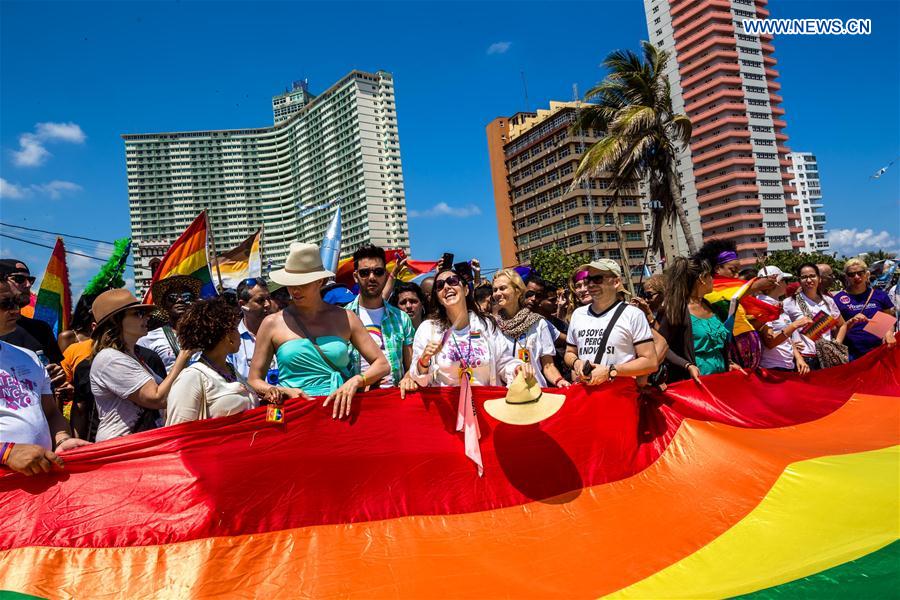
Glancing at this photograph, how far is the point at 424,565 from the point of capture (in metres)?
3.05

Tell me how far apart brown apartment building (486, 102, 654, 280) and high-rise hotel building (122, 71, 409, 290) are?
163 ft

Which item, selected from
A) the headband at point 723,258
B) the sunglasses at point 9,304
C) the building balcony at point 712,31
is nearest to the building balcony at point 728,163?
the building balcony at point 712,31

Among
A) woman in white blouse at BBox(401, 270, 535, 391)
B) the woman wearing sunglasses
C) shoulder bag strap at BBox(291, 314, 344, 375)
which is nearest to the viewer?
the woman wearing sunglasses

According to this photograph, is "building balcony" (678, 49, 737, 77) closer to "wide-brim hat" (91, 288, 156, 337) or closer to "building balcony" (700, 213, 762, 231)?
"building balcony" (700, 213, 762, 231)

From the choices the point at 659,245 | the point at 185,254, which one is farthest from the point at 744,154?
the point at 185,254

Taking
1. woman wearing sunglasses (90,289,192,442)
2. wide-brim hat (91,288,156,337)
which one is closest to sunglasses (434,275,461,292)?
woman wearing sunglasses (90,289,192,442)

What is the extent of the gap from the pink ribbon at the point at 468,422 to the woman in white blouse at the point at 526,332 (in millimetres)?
672

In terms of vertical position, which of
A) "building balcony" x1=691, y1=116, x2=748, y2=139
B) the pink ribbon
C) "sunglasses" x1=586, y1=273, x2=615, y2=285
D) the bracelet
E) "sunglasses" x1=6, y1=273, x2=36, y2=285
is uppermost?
"building balcony" x1=691, y1=116, x2=748, y2=139

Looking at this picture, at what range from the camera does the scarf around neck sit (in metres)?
4.45

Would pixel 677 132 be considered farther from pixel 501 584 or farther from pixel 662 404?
pixel 501 584

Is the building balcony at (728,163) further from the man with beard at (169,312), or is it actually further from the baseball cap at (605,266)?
the man with beard at (169,312)

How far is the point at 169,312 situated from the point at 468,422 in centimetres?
312

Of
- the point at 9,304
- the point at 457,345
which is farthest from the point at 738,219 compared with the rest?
the point at 9,304

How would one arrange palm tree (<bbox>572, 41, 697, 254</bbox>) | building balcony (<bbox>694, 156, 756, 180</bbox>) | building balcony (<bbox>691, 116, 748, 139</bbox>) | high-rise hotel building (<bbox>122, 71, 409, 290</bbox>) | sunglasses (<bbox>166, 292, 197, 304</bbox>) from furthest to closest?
high-rise hotel building (<bbox>122, 71, 409, 290</bbox>), building balcony (<bbox>691, 116, 748, 139</bbox>), building balcony (<bbox>694, 156, 756, 180</bbox>), palm tree (<bbox>572, 41, 697, 254</bbox>), sunglasses (<bbox>166, 292, 197, 304</bbox>)
